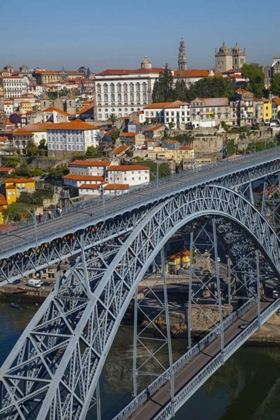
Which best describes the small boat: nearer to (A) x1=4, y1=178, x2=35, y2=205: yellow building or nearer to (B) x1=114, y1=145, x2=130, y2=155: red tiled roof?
(A) x1=4, y1=178, x2=35, y2=205: yellow building

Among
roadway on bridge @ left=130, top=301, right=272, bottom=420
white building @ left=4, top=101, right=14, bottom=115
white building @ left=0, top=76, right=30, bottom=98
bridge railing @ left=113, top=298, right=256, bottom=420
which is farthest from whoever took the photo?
white building @ left=0, top=76, right=30, bottom=98

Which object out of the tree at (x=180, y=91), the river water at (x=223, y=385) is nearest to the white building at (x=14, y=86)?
the tree at (x=180, y=91)

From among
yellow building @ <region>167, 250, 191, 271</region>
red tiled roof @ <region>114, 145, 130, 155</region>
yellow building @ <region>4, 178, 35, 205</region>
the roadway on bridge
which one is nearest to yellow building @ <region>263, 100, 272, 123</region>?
red tiled roof @ <region>114, 145, 130, 155</region>

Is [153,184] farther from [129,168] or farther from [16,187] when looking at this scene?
[16,187]

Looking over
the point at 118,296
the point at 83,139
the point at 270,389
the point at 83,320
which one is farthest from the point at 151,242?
the point at 83,139

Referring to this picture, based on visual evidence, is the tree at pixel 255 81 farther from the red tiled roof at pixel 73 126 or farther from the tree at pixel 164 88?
the red tiled roof at pixel 73 126

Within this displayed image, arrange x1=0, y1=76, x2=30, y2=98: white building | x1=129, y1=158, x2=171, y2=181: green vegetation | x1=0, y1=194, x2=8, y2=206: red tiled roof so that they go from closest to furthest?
x1=0, y1=194, x2=8, y2=206: red tiled roof → x1=129, y1=158, x2=171, y2=181: green vegetation → x1=0, y1=76, x2=30, y2=98: white building
